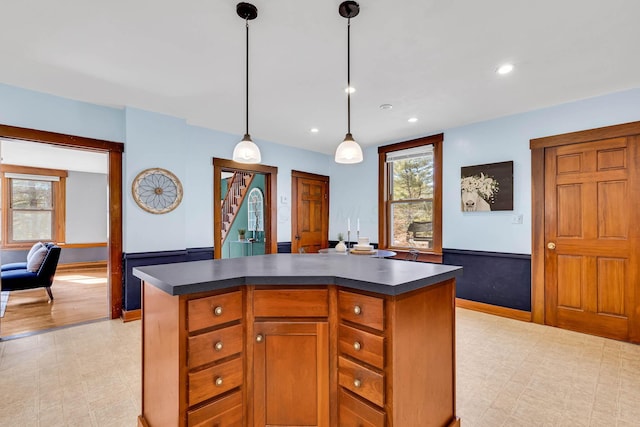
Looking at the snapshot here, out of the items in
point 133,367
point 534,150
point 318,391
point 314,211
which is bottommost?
point 133,367

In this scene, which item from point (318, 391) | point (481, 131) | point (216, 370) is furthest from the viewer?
point (481, 131)

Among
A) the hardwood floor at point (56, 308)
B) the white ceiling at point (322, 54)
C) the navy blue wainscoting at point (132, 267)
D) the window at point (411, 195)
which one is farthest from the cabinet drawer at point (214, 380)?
the window at point (411, 195)

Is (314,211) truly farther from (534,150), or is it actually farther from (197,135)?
(534,150)

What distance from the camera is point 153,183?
3.91 m

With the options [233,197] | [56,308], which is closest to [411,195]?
[233,197]

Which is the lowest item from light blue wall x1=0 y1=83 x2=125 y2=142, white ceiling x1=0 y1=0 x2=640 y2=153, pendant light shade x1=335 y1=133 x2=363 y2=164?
pendant light shade x1=335 y1=133 x2=363 y2=164

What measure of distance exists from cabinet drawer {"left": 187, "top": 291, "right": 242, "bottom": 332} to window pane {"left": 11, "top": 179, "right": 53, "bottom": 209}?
8198 mm

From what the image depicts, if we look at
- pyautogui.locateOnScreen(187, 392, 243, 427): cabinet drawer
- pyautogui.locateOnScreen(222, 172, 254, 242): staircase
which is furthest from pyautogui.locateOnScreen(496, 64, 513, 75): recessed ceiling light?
pyautogui.locateOnScreen(222, 172, 254, 242): staircase

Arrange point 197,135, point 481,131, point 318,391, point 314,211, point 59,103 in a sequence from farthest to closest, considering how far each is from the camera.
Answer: point 314,211 < point 197,135 < point 481,131 < point 59,103 < point 318,391

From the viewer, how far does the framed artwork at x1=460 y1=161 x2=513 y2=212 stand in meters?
3.95

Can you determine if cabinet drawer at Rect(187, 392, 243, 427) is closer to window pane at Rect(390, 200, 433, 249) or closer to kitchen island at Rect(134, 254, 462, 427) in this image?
A: kitchen island at Rect(134, 254, 462, 427)

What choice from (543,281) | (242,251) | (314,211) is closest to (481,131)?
(543,281)

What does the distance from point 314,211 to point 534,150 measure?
360 centimetres

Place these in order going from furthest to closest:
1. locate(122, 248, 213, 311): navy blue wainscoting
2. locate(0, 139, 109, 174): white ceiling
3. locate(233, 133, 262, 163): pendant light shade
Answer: locate(0, 139, 109, 174): white ceiling → locate(122, 248, 213, 311): navy blue wainscoting → locate(233, 133, 262, 163): pendant light shade
